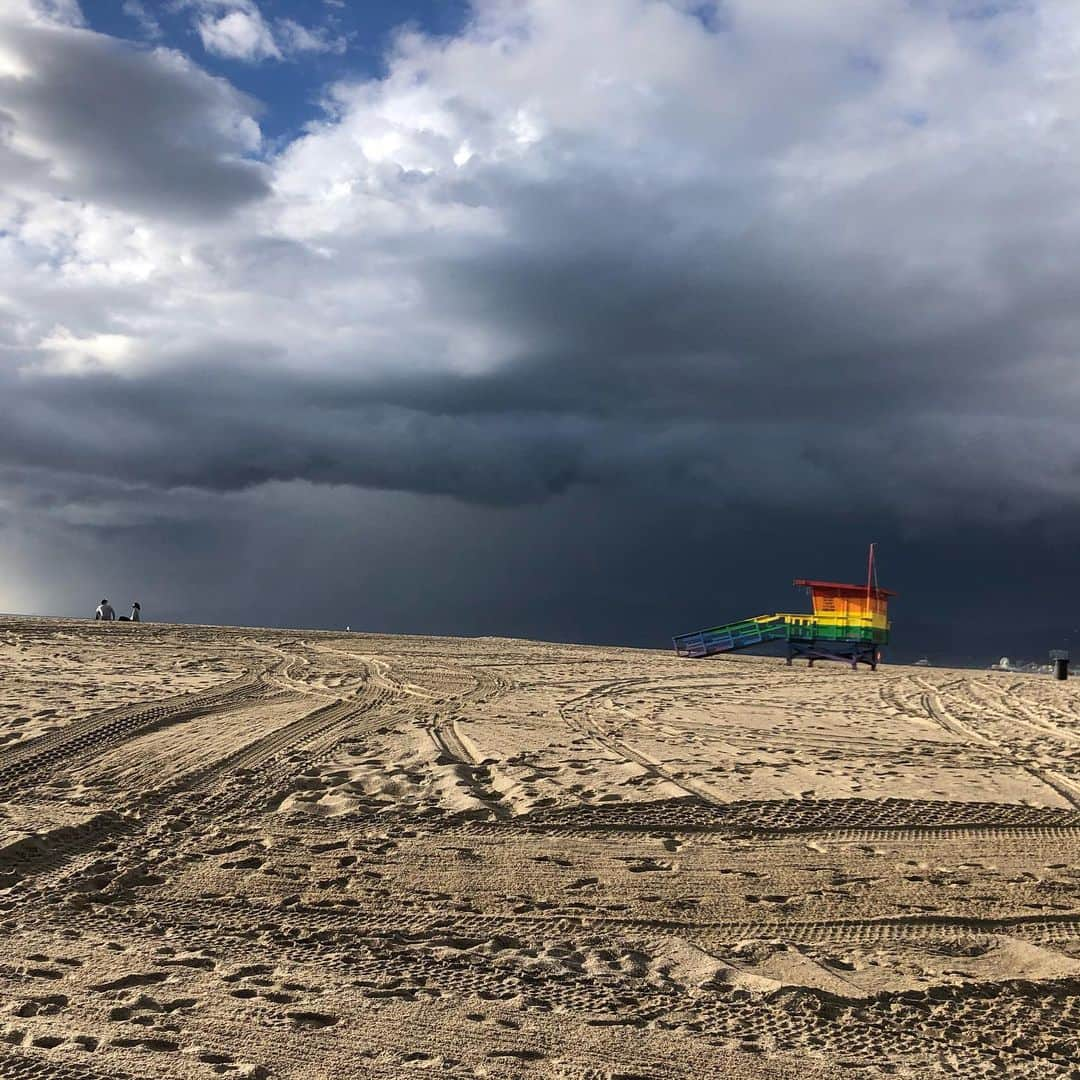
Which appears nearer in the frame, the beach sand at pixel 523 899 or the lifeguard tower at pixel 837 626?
the beach sand at pixel 523 899

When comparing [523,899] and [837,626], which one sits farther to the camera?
[837,626]

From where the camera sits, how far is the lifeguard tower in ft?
98.1

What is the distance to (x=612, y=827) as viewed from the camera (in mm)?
7215

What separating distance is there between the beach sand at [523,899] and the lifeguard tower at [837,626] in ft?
59.1

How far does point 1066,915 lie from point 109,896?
6014 millimetres

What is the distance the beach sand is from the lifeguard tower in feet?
59.1

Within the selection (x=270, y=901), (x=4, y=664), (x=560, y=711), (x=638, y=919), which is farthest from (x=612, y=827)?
(x=4, y=664)

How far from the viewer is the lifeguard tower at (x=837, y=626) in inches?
1177

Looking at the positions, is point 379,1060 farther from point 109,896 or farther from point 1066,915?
point 1066,915

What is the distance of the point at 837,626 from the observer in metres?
30.1

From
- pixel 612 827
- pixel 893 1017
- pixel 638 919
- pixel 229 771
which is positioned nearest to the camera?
pixel 893 1017

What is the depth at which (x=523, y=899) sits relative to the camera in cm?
575

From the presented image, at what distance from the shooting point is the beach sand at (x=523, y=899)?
3955mm

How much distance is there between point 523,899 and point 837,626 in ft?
86.4
